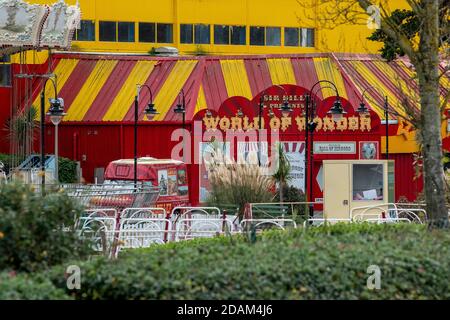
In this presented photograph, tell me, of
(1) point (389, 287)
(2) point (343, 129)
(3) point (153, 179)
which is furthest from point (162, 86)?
(1) point (389, 287)

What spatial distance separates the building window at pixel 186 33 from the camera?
5178 centimetres

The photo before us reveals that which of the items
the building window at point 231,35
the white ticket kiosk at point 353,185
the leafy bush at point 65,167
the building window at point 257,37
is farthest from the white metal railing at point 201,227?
the building window at point 257,37

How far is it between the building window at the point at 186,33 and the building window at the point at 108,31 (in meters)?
3.32

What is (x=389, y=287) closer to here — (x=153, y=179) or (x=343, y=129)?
(x=153, y=179)

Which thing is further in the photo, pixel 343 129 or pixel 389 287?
pixel 343 129

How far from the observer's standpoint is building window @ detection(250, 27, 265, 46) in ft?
175

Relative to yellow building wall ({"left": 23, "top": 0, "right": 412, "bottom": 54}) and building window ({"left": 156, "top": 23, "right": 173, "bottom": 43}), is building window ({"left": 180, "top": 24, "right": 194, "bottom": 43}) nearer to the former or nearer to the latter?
yellow building wall ({"left": 23, "top": 0, "right": 412, "bottom": 54})

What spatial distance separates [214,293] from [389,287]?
170cm

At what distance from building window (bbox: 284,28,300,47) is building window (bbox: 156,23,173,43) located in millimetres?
6087

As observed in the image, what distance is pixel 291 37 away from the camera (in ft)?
176

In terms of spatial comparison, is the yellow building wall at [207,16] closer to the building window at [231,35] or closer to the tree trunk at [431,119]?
the building window at [231,35]

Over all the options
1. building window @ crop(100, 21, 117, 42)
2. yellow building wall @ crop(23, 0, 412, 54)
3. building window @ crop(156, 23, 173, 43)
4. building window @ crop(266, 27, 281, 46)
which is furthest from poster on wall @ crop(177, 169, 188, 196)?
building window @ crop(266, 27, 281, 46)
